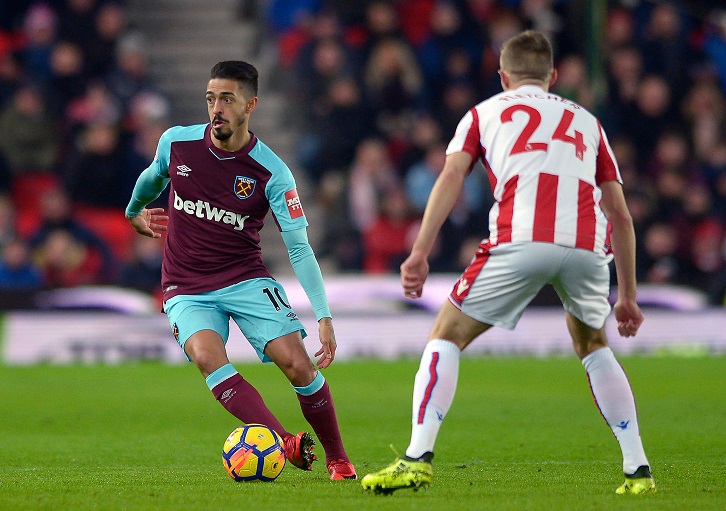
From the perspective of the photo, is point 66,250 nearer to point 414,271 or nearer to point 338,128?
point 338,128

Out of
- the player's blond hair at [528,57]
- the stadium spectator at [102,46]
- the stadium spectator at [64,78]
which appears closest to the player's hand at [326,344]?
the player's blond hair at [528,57]

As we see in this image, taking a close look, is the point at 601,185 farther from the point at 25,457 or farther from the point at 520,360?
the point at 520,360

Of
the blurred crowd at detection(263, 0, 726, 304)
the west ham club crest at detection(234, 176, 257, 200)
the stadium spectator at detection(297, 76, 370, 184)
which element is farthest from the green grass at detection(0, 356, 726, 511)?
the stadium spectator at detection(297, 76, 370, 184)

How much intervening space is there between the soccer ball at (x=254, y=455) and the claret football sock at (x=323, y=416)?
0.39 metres

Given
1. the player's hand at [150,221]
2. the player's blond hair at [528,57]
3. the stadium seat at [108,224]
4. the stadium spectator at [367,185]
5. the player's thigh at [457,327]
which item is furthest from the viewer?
the stadium spectator at [367,185]

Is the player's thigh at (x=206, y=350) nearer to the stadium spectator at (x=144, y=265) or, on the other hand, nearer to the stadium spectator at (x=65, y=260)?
the stadium spectator at (x=144, y=265)

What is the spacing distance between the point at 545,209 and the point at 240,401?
1.84 meters

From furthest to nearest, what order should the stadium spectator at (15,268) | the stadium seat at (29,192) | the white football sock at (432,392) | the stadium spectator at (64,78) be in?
the stadium spectator at (64,78) < the stadium seat at (29,192) < the stadium spectator at (15,268) < the white football sock at (432,392)

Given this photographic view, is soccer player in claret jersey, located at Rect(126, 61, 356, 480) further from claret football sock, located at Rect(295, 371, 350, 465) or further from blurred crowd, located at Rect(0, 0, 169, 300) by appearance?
blurred crowd, located at Rect(0, 0, 169, 300)

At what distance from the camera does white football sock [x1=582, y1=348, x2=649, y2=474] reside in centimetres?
520

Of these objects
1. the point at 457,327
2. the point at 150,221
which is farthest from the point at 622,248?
the point at 150,221

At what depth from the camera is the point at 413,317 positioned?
1466cm

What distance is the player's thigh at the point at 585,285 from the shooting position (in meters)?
5.02

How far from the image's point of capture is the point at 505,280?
498 cm
